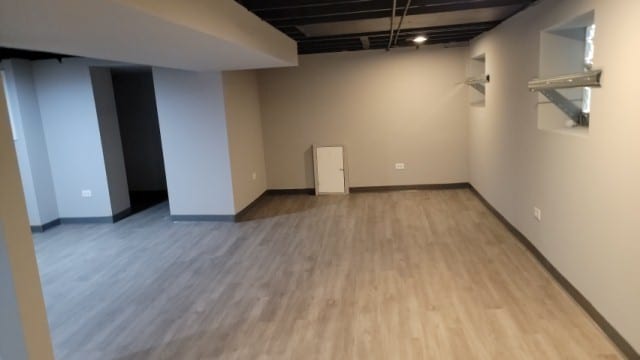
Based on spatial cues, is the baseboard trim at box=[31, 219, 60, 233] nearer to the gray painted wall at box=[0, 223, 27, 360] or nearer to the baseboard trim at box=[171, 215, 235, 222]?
the baseboard trim at box=[171, 215, 235, 222]

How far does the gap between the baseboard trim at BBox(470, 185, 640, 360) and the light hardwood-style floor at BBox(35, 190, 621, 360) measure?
5 centimetres

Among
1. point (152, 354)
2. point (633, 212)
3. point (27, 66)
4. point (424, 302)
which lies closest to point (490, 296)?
point (424, 302)

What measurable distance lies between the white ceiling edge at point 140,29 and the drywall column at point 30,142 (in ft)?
9.60

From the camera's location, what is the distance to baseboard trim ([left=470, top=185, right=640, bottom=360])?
2523 millimetres

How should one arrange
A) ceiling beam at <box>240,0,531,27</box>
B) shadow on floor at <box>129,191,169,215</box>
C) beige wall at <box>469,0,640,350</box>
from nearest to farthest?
beige wall at <box>469,0,640,350</box>
ceiling beam at <box>240,0,531,27</box>
shadow on floor at <box>129,191,169,215</box>

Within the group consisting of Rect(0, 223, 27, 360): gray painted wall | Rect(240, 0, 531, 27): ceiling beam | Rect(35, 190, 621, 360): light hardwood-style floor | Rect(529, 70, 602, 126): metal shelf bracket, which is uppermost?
Rect(240, 0, 531, 27): ceiling beam

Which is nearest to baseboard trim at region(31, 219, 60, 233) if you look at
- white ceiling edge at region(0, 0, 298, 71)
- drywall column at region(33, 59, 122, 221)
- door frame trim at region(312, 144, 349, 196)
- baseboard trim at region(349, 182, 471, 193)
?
drywall column at region(33, 59, 122, 221)

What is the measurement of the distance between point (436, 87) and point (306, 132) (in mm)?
2253

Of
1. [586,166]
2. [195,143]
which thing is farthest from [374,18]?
[195,143]

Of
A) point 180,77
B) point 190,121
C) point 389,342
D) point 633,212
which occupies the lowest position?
point 389,342

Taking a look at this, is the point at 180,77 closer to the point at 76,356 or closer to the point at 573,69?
the point at 76,356

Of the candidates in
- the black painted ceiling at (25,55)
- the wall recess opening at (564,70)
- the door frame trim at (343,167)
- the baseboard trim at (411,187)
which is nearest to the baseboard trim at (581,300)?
the wall recess opening at (564,70)

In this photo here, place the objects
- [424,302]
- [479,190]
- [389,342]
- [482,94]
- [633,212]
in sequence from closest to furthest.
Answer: [633,212]
[389,342]
[424,302]
[479,190]
[482,94]

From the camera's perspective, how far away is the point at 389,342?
2836mm
